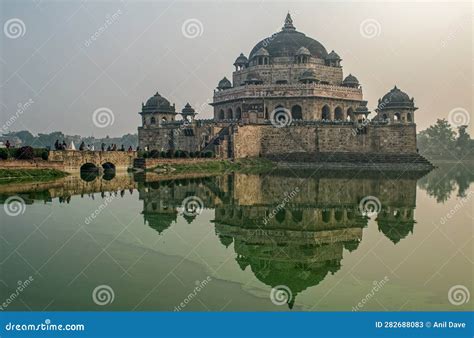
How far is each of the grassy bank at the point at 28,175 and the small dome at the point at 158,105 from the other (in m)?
23.1

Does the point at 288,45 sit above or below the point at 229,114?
above

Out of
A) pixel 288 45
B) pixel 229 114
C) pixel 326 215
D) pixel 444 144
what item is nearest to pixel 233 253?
pixel 326 215

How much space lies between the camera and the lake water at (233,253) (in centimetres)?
904

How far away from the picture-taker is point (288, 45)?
195ft

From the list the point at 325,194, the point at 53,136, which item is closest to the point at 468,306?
the point at 325,194

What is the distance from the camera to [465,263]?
1146cm

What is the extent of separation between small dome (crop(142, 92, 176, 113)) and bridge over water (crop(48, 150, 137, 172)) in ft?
51.9

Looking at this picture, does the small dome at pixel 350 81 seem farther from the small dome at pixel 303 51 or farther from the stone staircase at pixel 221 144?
the stone staircase at pixel 221 144

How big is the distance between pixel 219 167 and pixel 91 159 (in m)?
10.2

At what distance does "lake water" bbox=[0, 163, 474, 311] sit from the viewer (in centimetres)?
904

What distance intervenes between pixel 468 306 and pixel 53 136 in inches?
4500

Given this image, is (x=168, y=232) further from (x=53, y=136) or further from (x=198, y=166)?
(x=53, y=136)

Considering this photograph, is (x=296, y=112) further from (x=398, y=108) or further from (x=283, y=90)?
(x=398, y=108)

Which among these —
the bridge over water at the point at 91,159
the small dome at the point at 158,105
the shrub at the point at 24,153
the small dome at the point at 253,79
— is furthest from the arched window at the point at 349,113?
the shrub at the point at 24,153
